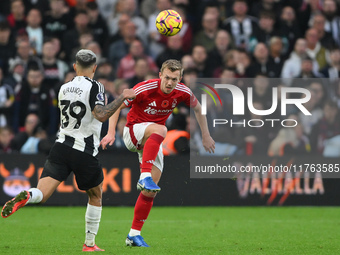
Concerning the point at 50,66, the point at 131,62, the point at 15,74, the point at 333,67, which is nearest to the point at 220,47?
the point at 131,62

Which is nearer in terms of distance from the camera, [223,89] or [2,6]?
[223,89]

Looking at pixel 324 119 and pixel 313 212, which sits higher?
pixel 324 119

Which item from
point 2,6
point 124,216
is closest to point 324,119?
point 124,216

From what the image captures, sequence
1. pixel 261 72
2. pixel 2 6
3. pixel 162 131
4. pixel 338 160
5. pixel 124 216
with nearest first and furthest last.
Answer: pixel 162 131
pixel 124 216
pixel 338 160
pixel 261 72
pixel 2 6

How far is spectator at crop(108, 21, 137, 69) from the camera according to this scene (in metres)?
16.5

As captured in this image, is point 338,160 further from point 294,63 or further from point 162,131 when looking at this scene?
point 162,131

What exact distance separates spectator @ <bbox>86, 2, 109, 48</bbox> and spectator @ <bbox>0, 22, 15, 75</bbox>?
1.96m

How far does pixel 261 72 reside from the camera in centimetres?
1565

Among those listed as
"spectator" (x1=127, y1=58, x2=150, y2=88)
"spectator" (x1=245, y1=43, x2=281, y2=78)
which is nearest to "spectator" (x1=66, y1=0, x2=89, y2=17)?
"spectator" (x1=127, y1=58, x2=150, y2=88)

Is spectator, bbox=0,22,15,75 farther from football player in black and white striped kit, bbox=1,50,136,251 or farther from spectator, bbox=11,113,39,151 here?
football player in black and white striped kit, bbox=1,50,136,251

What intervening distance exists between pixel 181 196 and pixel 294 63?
4.11m

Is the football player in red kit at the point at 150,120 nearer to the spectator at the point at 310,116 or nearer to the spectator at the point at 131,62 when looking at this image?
the spectator at the point at 310,116

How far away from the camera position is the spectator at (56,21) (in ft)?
55.2

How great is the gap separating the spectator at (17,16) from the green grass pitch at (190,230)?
4.66m
